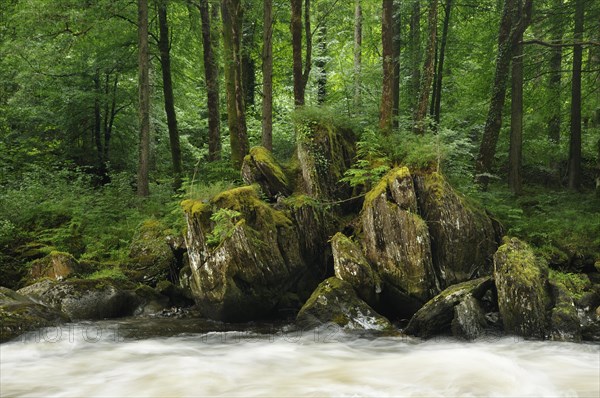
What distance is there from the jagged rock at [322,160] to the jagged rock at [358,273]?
6.71 ft

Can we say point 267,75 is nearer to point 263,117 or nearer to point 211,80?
point 263,117

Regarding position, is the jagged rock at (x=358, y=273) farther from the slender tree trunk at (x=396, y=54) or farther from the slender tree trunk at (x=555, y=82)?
the slender tree trunk at (x=555, y=82)

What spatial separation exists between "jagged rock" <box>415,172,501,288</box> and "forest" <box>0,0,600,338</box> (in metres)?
0.71

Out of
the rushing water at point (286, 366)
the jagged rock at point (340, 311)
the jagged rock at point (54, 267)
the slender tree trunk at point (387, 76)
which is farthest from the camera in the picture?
the slender tree trunk at point (387, 76)

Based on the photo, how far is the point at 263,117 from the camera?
12.4 metres

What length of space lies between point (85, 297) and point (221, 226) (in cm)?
329

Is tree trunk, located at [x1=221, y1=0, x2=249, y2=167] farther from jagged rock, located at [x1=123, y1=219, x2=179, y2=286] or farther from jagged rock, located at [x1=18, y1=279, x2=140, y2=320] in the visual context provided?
jagged rock, located at [x1=18, y1=279, x2=140, y2=320]

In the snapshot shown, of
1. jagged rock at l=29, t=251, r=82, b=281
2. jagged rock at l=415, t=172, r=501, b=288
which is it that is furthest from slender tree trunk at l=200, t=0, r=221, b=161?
jagged rock at l=415, t=172, r=501, b=288

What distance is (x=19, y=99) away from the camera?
15516 millimetres

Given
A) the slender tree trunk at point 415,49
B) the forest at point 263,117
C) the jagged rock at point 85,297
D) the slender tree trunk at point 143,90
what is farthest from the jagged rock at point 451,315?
the slender tree trunk at point 415,49

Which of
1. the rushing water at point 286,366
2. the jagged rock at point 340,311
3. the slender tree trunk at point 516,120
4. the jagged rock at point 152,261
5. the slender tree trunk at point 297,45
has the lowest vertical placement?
the rushing water at point 286,366

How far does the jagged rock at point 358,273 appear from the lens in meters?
8.41

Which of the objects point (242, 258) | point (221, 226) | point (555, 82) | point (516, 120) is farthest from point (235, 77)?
point (555, 82)

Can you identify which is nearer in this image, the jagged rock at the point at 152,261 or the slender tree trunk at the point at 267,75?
the jagged rock at the point at 152,261
